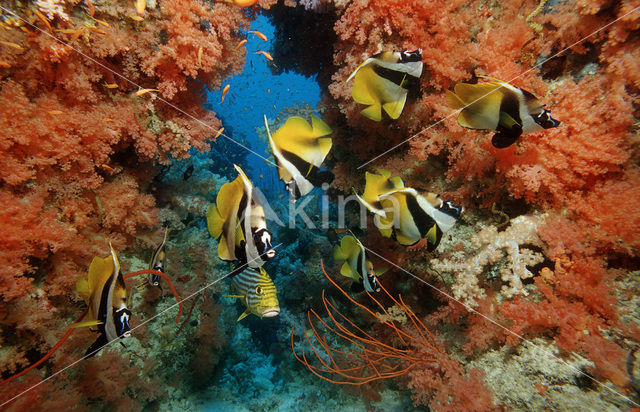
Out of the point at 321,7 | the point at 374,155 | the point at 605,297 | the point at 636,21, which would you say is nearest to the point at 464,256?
the point at 605,297

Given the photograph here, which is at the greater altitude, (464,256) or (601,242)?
(464,256)

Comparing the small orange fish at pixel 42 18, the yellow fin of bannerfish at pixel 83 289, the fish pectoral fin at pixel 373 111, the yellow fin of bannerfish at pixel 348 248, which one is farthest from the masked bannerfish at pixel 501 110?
the small orange fish at pixel 42 18

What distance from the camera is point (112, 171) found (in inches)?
130

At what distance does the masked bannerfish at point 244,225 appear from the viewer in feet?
5.07

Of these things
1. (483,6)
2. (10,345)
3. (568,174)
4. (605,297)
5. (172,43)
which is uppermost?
(172,43)

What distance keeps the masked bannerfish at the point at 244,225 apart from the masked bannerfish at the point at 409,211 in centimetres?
85

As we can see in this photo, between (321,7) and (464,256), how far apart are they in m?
3.66

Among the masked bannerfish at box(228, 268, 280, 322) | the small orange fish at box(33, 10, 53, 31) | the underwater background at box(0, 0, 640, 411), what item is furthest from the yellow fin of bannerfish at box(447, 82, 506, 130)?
the small orange fish at box(33, 10, 53, 31)

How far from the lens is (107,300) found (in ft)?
6.63

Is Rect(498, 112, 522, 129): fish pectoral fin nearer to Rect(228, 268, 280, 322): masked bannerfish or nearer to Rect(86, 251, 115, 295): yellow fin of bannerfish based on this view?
Rect(228, 268, 280, 322): masked bannerfish

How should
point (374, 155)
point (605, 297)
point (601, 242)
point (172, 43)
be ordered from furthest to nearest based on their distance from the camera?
point (374, 155), point (172, 43), point (601, 242), point (605, 297)

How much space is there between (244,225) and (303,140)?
86 cm

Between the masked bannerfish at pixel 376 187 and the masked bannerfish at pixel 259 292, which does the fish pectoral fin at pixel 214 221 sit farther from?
the masked bannerfish at pixel 259 292

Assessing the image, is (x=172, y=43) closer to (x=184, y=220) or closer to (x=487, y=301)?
(x=184, y=220)
